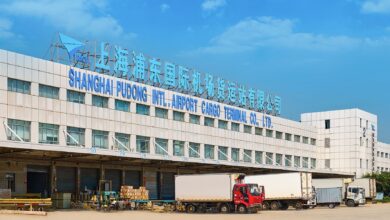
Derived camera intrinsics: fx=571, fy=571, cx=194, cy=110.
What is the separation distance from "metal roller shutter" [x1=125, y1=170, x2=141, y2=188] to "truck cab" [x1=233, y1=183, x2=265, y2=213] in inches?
611

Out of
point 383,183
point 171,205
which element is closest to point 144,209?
point 171,205

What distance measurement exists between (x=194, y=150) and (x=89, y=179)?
46.9 ft

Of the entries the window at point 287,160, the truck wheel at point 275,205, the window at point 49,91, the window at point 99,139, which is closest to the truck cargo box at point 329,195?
the truck wheel at point 275,205

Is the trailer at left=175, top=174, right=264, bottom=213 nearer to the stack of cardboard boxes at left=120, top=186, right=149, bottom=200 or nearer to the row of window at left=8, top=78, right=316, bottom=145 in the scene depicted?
the stack of cardboard boxes at left=120, top=186, right=149, bottom=200

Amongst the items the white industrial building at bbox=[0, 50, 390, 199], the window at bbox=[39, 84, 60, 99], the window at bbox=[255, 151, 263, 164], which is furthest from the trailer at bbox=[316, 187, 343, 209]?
the window at bbox=[39, 84, 60, 99]

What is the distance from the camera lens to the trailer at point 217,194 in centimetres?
4112

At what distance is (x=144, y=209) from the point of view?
45.0m

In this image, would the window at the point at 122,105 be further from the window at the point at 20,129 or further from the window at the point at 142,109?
the window at the point at 20,129

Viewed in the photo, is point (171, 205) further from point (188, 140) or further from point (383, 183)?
point (383, 183)

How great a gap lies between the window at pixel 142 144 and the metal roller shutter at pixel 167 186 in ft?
13.7

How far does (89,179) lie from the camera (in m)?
49.8

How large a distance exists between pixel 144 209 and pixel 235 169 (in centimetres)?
2074

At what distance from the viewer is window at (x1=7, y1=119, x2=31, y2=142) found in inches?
1645

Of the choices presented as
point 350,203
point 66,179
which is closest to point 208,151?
point 350,203
